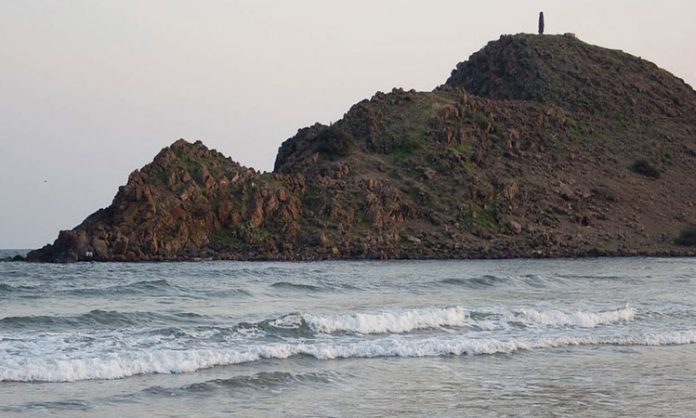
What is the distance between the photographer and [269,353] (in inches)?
718

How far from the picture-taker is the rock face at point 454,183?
53.4 m

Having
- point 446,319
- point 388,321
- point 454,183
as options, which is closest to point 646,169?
point 454,183

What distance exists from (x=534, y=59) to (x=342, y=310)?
67042 millimetres

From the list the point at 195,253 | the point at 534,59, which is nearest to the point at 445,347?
the point at 195,253

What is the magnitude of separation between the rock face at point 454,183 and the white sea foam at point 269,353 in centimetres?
3165

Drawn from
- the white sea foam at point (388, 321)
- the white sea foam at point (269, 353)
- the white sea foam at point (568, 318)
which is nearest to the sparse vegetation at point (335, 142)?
the white sea foam at point (568, 318)

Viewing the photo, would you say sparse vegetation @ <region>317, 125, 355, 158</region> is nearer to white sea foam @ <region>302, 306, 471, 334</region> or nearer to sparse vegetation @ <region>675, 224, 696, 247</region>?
sparse vegetation @ <region>675, 224, 696, 247</region>

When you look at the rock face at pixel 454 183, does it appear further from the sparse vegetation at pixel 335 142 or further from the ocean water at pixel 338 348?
the ocean water at pixel 338 348

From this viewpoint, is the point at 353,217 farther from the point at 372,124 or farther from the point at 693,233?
the point at 693,233

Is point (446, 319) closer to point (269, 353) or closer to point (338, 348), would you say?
point (338, 348)

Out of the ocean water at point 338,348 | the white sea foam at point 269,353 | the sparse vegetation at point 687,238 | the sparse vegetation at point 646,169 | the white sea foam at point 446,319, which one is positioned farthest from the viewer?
the sparse vegetation at point 646,169

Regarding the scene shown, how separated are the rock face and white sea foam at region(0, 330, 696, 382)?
3165 cm

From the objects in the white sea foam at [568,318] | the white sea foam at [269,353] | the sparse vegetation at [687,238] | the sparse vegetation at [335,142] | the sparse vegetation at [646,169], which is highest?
the sparse vegetation at [335,142]

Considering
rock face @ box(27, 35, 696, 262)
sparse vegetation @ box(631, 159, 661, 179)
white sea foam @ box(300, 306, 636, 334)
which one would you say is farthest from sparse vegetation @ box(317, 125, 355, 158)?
white sea foam @ box(300, 306, 636, 334)
